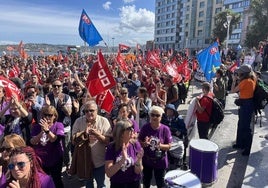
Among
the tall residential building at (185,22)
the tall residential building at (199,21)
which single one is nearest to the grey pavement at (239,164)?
the tall residential building at (185,22)

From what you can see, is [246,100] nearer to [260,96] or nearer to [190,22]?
Result: [260,96]

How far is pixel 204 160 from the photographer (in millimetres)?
4832

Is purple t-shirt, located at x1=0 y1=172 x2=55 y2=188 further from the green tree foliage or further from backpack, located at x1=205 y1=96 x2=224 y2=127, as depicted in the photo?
the green tree foliage

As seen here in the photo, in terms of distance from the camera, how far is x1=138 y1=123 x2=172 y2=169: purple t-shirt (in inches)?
157

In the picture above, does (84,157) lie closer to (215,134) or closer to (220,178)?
(220,178)

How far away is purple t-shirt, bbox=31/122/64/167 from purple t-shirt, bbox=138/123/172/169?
1214mm

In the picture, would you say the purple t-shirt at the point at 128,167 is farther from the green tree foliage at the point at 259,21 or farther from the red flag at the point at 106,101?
the green tree foliage at the point at 259,21

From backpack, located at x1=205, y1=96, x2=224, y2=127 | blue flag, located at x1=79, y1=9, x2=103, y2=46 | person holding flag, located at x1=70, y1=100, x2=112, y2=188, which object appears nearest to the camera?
person holding flag, located at x1=70, y1=100, x2=112, y2=188

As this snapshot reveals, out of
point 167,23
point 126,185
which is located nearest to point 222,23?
point 126,185

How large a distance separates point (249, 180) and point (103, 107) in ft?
10.3

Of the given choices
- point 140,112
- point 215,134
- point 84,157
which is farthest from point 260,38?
point 84,157

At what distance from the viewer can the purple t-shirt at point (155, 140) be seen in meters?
4.00

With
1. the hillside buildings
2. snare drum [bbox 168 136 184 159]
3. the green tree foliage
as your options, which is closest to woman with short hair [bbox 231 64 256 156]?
snare drum [bbox 168 136 184 159]

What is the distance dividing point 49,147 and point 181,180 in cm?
192
